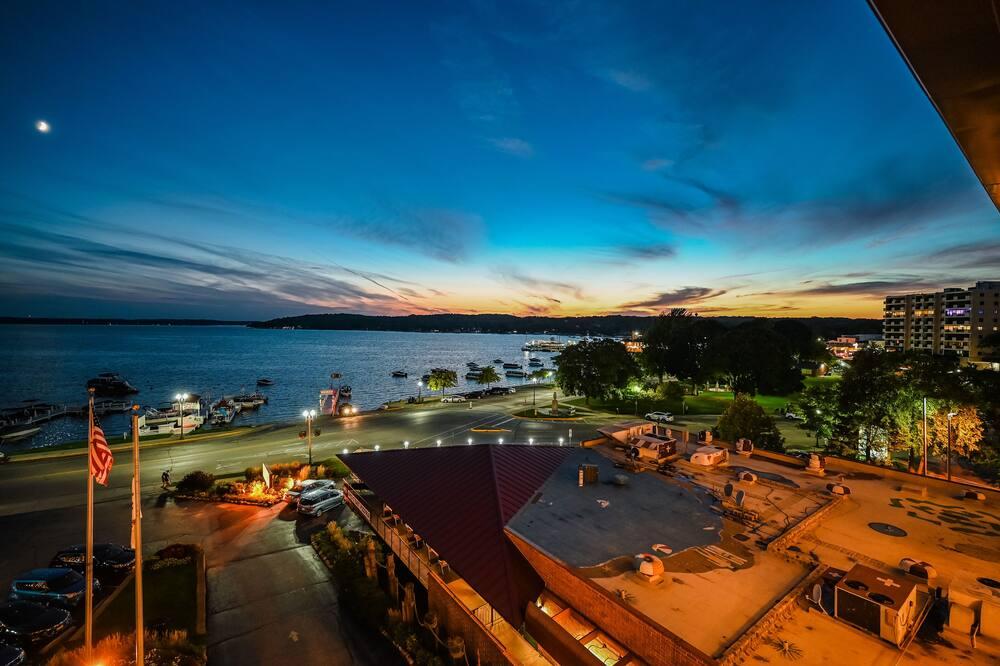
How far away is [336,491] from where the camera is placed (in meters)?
27.5

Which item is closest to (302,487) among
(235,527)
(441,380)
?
(235,527)

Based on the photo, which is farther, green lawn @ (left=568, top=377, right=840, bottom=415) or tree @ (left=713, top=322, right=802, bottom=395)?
tree @ (left=713, top=322, right=802, bottom=395)

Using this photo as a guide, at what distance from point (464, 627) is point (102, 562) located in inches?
683

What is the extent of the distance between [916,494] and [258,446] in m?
44.4

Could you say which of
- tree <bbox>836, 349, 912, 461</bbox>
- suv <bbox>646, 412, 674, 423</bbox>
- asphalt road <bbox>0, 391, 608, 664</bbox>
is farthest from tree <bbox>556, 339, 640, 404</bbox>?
tree <bbox>836, 349, 912, 461</bbox>

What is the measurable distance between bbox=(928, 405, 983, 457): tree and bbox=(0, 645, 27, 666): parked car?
4558 centimetres

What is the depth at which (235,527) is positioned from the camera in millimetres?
24125

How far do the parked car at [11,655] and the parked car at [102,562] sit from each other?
234 inches

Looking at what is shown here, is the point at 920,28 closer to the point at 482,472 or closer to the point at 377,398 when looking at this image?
the point at 482,472

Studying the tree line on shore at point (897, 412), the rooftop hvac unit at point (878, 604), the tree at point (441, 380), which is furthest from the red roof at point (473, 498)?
the tree at point (441, 380)

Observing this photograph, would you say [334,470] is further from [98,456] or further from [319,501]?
[98,456]

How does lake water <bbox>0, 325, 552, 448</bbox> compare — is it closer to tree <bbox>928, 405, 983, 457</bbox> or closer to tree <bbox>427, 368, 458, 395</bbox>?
tree <bbox>427, 368, 458, 395</bbox>

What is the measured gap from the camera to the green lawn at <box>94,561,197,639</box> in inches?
635

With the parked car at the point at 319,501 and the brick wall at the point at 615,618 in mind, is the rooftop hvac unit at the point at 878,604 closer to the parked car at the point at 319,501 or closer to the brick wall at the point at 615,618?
the brick wall at the point at 615,618
